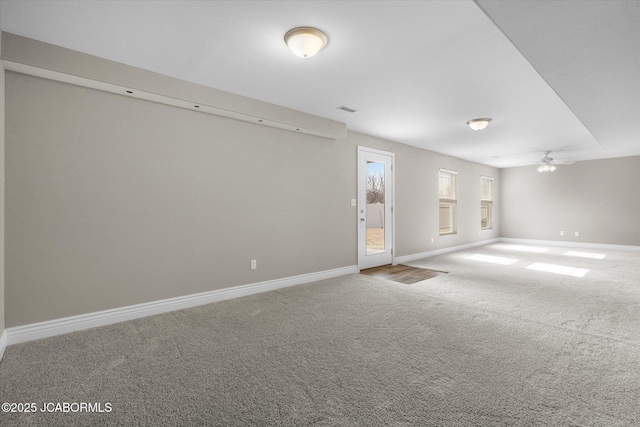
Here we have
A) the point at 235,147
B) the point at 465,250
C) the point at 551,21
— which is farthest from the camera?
the point at 465,250

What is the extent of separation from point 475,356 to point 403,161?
14.9 feet

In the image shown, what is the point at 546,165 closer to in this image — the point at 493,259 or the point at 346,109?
the point at 493,259

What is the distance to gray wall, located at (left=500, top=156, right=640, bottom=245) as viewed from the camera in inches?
293

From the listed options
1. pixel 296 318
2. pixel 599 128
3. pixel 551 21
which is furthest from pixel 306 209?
pixel 599 128

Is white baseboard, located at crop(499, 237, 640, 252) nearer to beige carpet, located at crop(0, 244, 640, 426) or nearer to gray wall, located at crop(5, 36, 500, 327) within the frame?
beige carpet, located at crop(0, 244, 640, 426)

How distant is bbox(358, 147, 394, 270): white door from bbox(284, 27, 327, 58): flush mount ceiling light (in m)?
2.97

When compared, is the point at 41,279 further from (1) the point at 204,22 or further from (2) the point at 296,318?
(1) the point at 204,22

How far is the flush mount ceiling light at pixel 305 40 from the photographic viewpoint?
87.7 inches

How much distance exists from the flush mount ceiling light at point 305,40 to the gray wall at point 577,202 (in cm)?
925

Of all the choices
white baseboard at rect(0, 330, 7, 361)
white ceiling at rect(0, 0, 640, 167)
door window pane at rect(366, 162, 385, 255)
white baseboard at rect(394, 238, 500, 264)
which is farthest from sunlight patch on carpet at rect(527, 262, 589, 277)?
white baseboard at rect(0, 330, 7, 361)

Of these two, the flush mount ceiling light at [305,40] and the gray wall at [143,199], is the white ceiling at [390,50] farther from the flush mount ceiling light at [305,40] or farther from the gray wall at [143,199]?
the gray wall at [143,199]

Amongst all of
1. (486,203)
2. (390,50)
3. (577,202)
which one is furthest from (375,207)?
(577,202)

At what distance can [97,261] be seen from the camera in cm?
278

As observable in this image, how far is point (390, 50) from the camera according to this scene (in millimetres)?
2514
